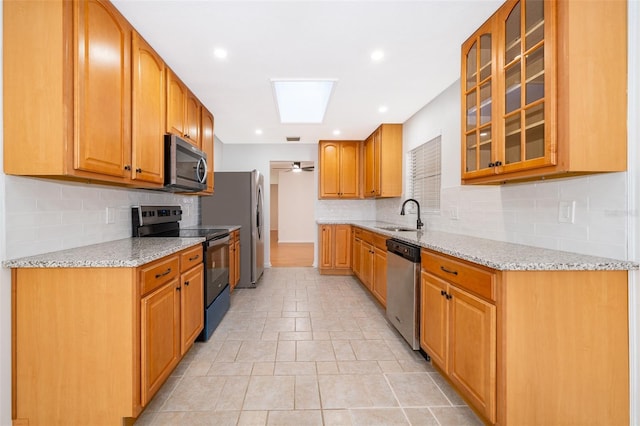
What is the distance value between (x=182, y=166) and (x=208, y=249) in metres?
0.77

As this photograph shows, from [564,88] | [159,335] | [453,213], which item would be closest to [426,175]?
[453,213]

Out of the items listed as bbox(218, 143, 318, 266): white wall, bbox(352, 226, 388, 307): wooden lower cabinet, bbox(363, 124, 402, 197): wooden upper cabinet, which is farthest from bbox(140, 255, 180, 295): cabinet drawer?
bbox(218, 143, 318, 266): white wall

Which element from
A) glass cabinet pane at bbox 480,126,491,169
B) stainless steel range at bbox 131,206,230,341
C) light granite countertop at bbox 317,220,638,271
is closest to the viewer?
light granite countertop at bbox 317,220,638,271

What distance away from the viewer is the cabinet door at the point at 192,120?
291cm

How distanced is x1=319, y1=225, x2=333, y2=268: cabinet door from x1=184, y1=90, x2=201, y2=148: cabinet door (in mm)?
2528

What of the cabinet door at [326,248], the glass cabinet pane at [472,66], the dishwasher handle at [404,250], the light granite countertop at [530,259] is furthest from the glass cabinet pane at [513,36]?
the cabinet door at [326,248]

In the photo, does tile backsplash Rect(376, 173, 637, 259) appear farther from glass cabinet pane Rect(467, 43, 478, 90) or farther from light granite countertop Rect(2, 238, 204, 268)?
light granite countertop Rect(2, 238, 204, 268)

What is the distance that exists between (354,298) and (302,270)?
5.81 feet

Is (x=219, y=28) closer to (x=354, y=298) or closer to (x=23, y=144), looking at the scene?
(x=23, y=144)

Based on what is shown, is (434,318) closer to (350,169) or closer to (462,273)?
(462,273)

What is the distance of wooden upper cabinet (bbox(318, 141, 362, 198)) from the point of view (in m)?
5.30

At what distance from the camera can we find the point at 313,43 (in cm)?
218

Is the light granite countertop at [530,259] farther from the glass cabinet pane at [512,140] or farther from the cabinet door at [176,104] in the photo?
the cabinet door at [176,104]

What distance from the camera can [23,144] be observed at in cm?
146
